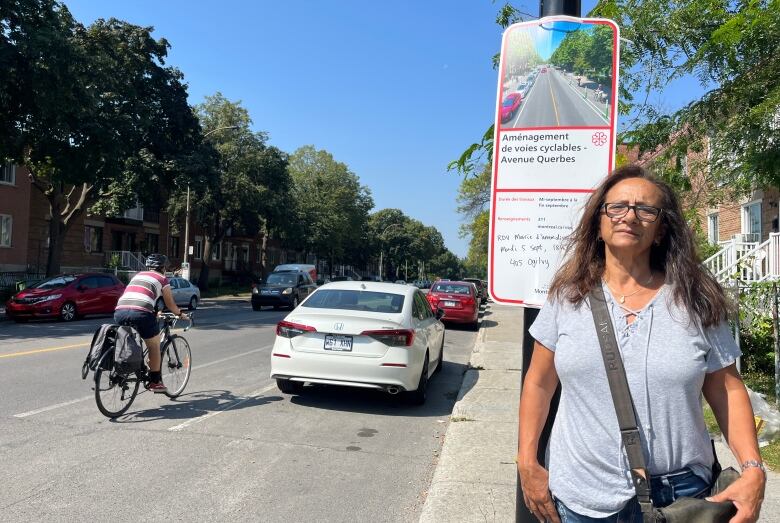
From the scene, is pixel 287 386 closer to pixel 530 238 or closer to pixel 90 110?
pixel 530 238

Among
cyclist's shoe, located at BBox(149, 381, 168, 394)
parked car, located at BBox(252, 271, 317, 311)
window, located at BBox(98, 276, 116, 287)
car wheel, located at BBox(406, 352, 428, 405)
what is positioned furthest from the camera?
parked car, located at BBox(252, 271, 317, 311)

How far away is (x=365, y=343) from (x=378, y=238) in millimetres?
87964

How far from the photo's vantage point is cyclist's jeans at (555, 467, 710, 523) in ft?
6.62

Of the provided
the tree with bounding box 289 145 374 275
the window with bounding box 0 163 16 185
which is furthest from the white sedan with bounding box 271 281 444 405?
the tree with bounding box 289 145 374 275

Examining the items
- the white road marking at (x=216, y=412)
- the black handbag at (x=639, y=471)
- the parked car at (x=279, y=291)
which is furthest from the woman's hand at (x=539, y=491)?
the parked car at (x=279, y=291)

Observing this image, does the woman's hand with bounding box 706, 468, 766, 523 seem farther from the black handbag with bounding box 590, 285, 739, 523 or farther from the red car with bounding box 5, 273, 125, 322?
the red car with bounding box 5, 273, 125, 322

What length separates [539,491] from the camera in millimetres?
2242

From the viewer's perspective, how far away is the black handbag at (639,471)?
1921mm

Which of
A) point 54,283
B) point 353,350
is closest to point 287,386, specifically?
point 353,350

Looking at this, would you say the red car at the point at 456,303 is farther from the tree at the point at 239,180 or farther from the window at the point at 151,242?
the window at the point at 151,242

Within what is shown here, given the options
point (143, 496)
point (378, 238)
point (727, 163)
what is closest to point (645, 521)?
point (143, 496)

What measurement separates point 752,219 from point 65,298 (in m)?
22.7

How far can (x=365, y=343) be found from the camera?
24.5 ft

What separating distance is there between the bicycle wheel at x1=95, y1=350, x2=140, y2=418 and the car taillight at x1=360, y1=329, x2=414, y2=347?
107 inches
